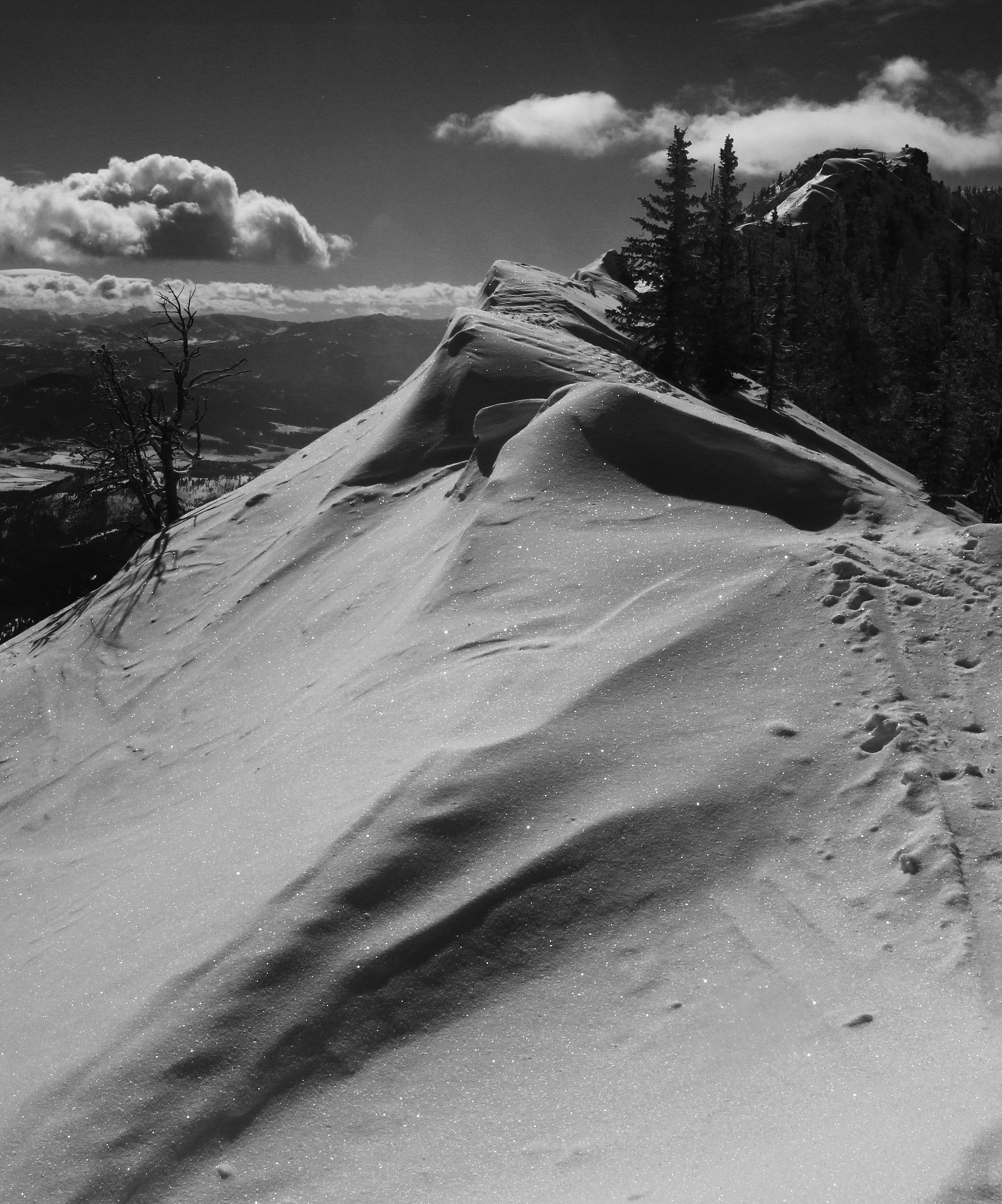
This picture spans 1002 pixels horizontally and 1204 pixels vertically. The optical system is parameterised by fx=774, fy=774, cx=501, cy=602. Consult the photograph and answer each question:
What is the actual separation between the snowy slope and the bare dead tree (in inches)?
382

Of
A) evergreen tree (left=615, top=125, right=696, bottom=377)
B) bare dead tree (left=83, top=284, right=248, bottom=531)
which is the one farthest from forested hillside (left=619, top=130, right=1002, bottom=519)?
bare dead tree (left=83, top=284, right=248, bottom=531)

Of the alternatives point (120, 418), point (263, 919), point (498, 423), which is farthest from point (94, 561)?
point (263, 919)

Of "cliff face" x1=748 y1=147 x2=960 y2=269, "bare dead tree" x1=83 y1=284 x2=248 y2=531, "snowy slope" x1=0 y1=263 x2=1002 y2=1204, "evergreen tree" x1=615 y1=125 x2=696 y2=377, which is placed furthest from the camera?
"cliff face" x1=748 y1=147 x2=960 y2=269

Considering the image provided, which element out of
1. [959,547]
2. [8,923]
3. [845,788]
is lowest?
[8,923]

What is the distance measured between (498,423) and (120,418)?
11517 millimetres

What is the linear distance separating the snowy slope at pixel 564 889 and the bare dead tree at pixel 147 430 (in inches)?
382

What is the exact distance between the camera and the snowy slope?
2748 mm

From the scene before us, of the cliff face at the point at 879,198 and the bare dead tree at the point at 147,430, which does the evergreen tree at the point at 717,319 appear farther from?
the cliff face at the point at 879,198

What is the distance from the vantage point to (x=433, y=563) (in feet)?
24.8

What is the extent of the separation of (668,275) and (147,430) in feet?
52.1

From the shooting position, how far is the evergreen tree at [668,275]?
22.9 metres

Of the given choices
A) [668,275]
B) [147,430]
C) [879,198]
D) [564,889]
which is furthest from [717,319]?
[879,198]

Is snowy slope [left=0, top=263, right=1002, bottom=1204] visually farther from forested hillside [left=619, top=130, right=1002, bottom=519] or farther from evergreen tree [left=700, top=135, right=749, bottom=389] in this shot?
evergreen tree [left=700, top=135, right=749, bottom=389]

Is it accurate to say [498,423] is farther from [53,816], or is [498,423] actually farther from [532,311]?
[532,311]
